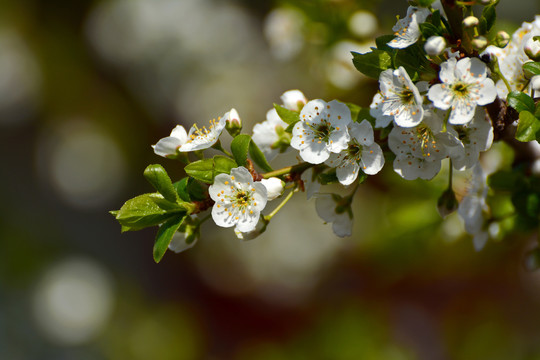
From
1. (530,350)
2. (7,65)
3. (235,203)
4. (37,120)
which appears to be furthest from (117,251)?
(235,203)

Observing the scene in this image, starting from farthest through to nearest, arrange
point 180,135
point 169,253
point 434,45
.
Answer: point 169,253 < point 180,135 < point 434,45

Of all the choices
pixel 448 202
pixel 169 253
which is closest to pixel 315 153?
pixel 448 202

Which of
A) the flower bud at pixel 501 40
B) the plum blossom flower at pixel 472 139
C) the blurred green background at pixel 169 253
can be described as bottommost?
the blurred green background at pixel 169 253

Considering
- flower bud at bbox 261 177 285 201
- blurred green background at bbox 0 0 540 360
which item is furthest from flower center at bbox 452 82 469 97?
blurred green background at bbox 0 0 540 360

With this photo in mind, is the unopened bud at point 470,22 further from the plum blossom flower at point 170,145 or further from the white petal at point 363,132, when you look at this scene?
the plum blossom flower at point 170,145

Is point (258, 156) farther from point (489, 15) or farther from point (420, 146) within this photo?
point (489, 15)

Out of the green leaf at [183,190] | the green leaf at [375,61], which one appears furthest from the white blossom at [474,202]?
the green leaf at [183,190]

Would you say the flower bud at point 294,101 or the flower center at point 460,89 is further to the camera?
the flower bud at point 294,101
